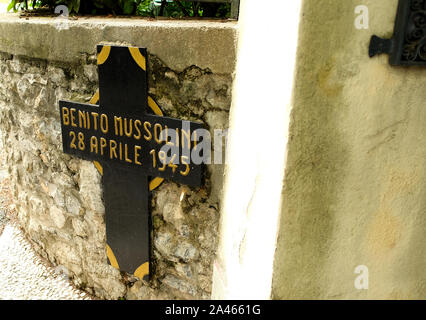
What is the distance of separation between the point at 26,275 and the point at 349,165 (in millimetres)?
2231

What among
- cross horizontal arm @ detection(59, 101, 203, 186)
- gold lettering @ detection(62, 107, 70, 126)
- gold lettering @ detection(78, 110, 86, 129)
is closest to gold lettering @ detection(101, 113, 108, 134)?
cross horizontal arm @ detection(59, 101, 203, 186)

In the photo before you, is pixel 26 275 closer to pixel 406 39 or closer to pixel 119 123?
pixel 119 123

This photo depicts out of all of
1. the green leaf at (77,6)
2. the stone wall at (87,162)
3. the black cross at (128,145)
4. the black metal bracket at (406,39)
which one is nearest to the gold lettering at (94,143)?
the black cross at (128,145)

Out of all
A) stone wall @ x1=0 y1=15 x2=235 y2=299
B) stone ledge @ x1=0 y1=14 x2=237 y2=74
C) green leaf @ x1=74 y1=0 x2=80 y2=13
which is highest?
green leaf @ x1=74 y1=0 x2=80 y2=13

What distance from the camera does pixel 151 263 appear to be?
1854mm

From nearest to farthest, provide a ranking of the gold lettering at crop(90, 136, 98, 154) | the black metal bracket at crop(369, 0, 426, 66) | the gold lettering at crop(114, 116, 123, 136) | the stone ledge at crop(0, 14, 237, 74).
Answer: the black metal bracket at crop(369, 0, 426, 66) → the stone ledge at crop(0, 14, 237, 74) → the gold lettering at crop(114, 116, 123, 136) → the gold lettering at crop(90, 136, 98, 154)

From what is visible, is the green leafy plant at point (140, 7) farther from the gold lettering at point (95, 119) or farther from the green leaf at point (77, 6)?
the gold lettering at point (95, 119)

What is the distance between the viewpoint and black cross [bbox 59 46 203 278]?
1.60 m

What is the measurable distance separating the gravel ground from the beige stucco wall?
5.59 ft

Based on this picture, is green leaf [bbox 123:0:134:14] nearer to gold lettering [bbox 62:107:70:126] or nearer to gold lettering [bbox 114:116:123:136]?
gold lettering [bbox 62:107:70:126]

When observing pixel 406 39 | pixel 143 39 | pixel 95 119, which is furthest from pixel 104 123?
pixel 406 39

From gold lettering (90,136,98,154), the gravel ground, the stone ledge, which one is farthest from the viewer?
the gravel ground

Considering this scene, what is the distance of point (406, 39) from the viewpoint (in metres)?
0.92

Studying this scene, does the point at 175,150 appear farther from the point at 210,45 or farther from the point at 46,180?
the point at 46,180
